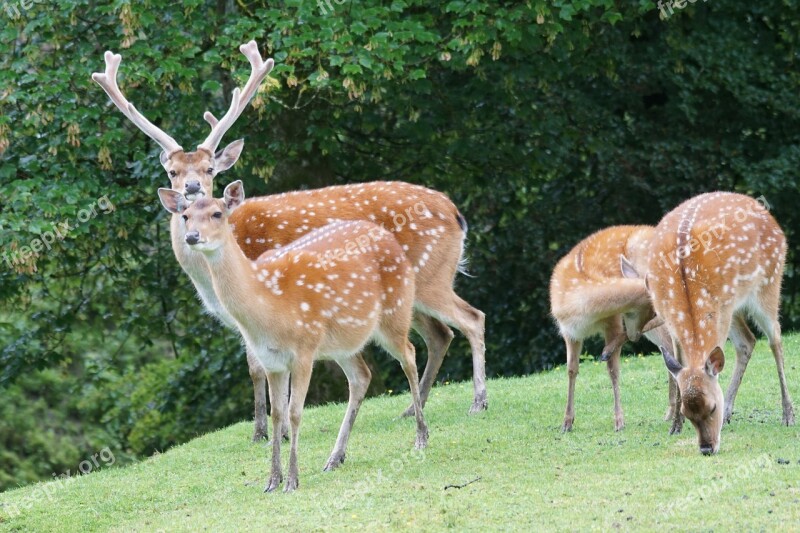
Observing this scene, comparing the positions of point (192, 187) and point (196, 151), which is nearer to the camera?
point (192, 187)

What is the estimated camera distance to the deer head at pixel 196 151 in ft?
29.8

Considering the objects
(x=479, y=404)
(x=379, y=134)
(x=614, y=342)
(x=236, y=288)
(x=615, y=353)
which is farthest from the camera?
(x=379, y=134)

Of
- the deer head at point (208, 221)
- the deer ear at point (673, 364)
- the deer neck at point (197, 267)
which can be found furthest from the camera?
the deer neck at point (197, 267)

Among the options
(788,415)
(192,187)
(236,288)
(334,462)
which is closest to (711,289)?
(788,415)

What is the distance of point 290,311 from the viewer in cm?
779

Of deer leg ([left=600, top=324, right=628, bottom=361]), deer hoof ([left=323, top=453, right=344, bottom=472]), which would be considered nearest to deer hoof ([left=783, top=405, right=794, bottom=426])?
deer leg ([left=600, top=324, right=628, bottom=361])

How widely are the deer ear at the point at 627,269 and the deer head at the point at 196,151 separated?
291 centimetres

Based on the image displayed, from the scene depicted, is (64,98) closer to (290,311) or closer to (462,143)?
(462,143)

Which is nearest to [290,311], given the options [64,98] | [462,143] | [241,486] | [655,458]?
[241,486]

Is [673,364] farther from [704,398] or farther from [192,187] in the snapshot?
[192,187]

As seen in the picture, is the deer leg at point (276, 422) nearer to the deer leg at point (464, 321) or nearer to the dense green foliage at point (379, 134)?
the deer leg at point (464, 321)

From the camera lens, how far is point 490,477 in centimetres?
→ 753

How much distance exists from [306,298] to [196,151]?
6.35 ft

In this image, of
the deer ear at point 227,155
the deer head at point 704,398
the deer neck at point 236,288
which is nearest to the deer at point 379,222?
the deer ear at point 227,155
